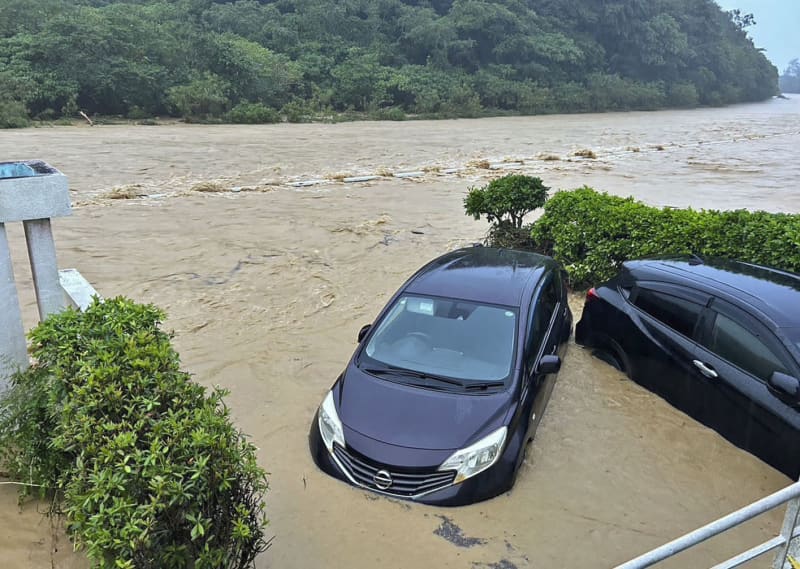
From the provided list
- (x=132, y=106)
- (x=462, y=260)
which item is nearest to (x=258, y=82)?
(x=132, y=106)

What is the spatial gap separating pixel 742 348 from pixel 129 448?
4651 millimetres

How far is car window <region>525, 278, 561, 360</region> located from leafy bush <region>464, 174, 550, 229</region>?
3.74 m

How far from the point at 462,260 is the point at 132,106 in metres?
34.3

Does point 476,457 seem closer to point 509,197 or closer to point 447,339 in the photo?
point 447,339

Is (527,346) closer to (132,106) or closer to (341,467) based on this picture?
(341,467)

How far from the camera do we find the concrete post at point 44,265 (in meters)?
4.06

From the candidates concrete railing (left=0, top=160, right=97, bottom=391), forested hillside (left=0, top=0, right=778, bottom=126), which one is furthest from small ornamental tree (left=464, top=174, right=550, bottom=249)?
forested hillside (left=0, top=0, right=778, bottom=126)

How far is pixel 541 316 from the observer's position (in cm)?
555

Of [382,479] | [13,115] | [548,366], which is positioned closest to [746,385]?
[548,366]

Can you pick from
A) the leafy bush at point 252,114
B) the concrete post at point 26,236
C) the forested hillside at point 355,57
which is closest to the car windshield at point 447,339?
the concrete post at point 26,236

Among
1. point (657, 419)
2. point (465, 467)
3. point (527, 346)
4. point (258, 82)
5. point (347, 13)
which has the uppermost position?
point (347, 13)

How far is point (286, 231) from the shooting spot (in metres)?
12.5

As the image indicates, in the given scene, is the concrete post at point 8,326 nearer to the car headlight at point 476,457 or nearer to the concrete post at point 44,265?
the concrete post at point 44,265

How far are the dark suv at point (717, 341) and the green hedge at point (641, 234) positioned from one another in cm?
148
